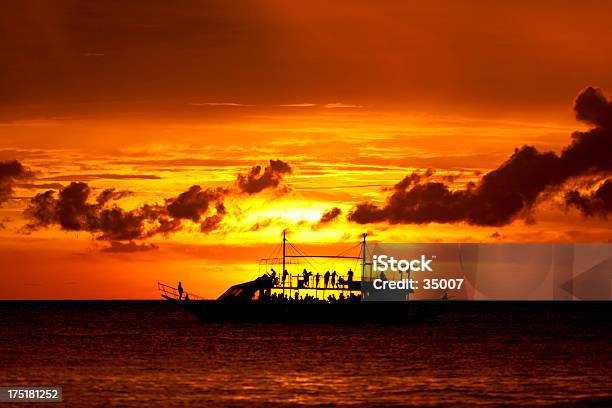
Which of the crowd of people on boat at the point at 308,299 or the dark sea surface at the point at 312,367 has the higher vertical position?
the crowd of people on boat at the point at 308,299

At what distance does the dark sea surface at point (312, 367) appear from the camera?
73688mm

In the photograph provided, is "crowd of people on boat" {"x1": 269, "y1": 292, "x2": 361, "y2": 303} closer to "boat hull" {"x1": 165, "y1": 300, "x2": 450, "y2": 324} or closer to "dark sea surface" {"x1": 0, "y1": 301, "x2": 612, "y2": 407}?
"boat hull" {"x1": 165, "y1": 300, "x2": 450, "y2": 324}

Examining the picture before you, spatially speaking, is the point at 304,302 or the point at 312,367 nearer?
the point at 312,367

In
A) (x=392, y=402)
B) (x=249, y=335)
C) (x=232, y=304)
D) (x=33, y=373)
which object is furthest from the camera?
(x=232, y=304)

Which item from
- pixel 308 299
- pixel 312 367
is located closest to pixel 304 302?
pixel 308 299

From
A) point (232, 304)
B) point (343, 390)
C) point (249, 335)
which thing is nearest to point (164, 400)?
point (343, 390)

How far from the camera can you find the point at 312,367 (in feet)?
308

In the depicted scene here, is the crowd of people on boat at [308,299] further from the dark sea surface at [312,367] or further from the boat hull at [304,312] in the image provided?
the dark sea surface at [312,367]

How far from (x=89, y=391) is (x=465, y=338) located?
7128 cm

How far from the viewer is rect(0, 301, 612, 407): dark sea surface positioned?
73688 millimetres

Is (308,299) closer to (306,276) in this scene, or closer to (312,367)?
(306,276)

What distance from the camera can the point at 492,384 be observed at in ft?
267

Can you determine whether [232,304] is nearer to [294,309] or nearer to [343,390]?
[294,309]

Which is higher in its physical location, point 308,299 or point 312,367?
point 308,299
